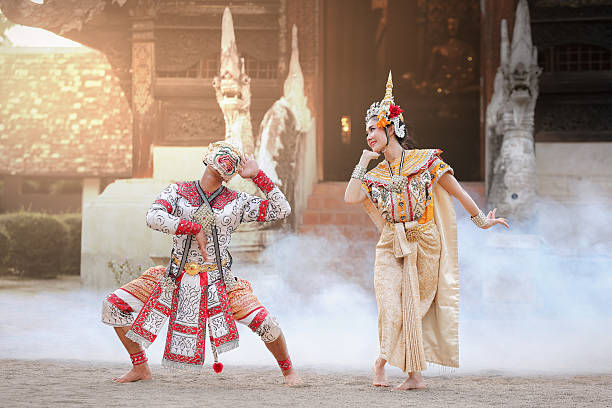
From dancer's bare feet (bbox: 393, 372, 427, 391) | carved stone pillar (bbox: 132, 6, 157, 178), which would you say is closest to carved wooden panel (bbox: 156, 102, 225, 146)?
carved stone pillar (bbox: 132, 6, 157, 178)

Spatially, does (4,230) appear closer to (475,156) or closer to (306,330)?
(306,330)

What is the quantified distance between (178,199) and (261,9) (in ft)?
25.8

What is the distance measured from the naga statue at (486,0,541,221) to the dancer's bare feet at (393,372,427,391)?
4922 millimetres

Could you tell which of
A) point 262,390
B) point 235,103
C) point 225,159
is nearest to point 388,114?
point 225,159

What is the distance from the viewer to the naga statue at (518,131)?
29.5 ft

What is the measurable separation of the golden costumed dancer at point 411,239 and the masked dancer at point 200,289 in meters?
0.64

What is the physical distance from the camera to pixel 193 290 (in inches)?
173

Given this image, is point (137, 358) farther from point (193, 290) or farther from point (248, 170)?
point (248, 170)

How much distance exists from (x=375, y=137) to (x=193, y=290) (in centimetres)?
148

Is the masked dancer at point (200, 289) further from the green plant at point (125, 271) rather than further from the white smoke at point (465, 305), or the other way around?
the green plant at point (125, 271)

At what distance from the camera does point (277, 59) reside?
11633 millimetres

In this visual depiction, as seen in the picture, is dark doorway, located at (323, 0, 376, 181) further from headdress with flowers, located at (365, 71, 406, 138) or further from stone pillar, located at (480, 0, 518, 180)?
headdress with flowers, located at (365, 71, 406, 138)

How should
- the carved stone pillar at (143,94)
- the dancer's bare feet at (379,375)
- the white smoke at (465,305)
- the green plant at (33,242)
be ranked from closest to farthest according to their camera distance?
the dancer's bare feet at (379,375) → the white smoke at (465,305) → the carved stone pillar at (143,94) → the green plant at (33,242)

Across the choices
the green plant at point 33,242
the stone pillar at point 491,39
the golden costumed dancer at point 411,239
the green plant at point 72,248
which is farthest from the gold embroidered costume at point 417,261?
the green plant at point 72,248
